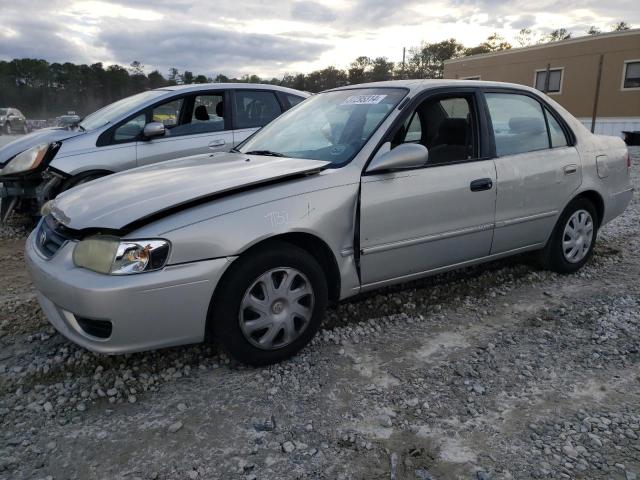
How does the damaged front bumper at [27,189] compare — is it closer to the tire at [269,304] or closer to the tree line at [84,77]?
the tire at [269,304]

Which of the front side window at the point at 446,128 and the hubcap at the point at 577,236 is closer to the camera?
the front side window at the point at 446,128

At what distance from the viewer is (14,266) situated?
4688 millimetres

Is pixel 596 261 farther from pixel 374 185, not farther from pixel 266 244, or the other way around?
pixel 266 244

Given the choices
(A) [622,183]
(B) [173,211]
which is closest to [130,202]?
(B) [173,211]

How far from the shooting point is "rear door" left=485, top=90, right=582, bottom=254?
12.4 ft

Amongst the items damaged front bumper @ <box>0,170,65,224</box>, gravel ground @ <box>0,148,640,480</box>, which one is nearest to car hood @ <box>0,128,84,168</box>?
damaged front bumper @ <box>0,170,65,224</box>

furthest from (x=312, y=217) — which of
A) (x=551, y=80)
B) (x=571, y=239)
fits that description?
(x=551, y=80)

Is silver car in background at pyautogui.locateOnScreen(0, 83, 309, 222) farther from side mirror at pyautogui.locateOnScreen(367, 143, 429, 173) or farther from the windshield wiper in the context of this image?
side mirror at pyautogui.locateOnScreen(367, 143, 429, 173)

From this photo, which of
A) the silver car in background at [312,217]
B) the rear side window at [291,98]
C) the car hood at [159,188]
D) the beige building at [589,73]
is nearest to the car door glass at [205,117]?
the rear side window at [291,98]

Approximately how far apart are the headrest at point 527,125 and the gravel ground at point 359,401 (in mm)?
1394

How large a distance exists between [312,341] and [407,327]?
2.25 feet

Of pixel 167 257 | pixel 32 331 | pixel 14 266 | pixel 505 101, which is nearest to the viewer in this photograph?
pixel 167 257

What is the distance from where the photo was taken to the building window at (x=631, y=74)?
22734 millimetres

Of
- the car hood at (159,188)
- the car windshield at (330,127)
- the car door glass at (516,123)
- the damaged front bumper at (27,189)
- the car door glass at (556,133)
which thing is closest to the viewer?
the car hood at (159,188)
